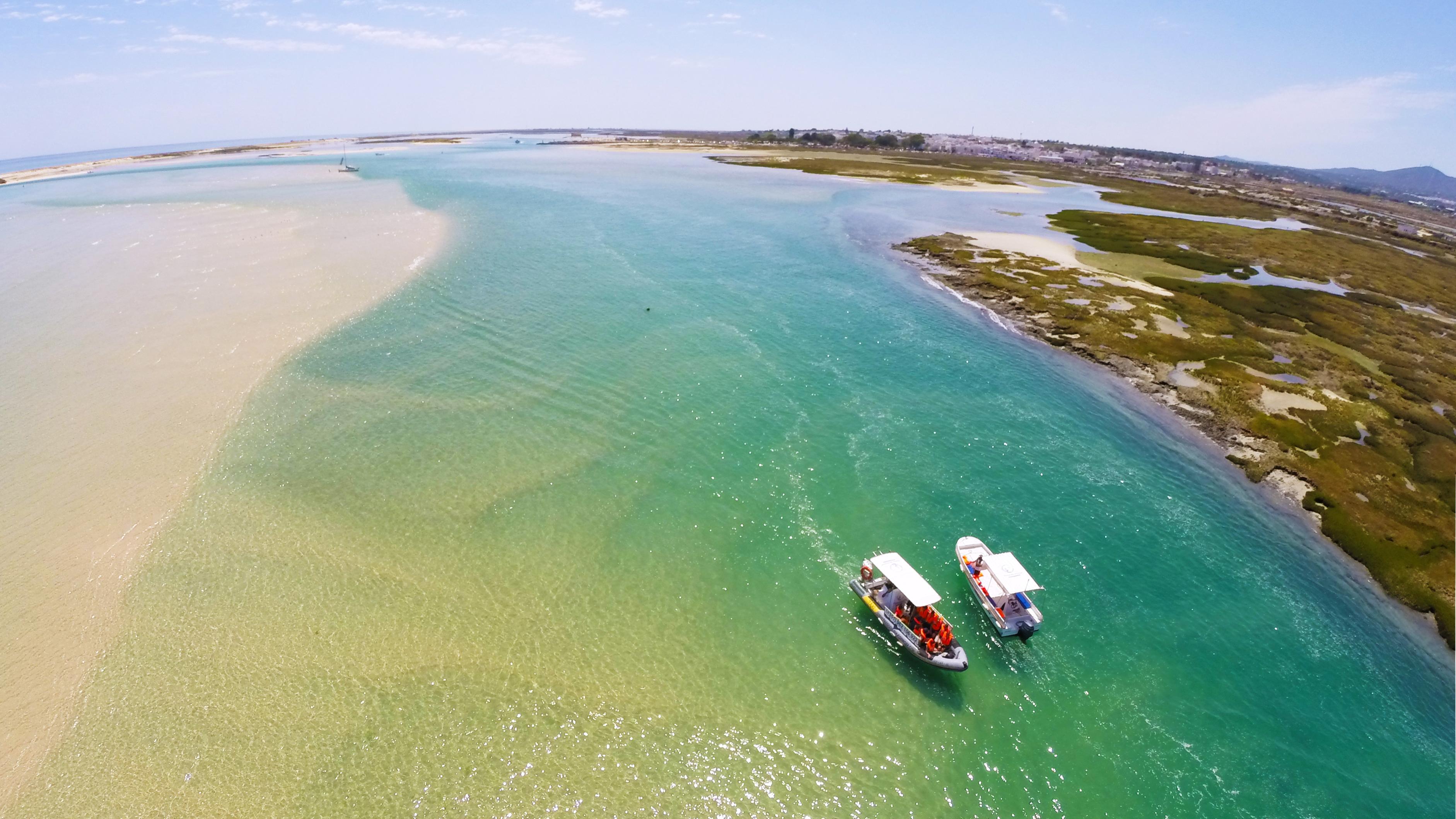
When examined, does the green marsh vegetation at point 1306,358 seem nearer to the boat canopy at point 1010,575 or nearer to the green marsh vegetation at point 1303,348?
the green marsh vegetation at point 1303,348

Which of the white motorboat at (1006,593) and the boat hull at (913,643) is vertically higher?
the white motorboat at (1006,593)

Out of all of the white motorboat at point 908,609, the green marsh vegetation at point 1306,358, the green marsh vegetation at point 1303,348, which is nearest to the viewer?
the white motorboat at point 908,609

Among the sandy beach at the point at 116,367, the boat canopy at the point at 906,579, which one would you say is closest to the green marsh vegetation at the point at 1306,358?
the boat canopy at the point at 906,579

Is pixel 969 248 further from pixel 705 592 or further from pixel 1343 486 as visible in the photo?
pixel 705 592

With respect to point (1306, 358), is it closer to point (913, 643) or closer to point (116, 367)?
point (913, 643)

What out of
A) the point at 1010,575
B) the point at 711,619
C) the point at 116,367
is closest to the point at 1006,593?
the point at 1010,575

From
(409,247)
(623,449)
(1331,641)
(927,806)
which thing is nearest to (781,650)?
(927,806)

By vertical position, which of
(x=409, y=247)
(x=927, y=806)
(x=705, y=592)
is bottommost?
(x=927, y=806)
